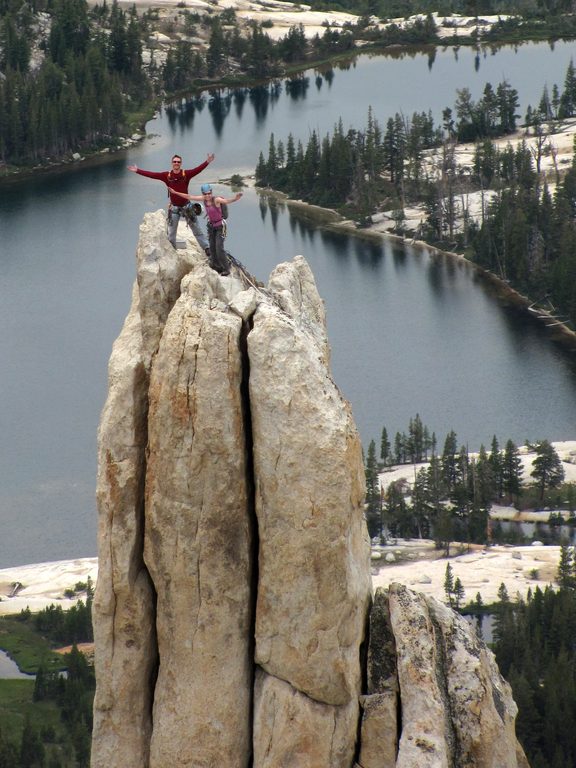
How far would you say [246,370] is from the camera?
26.3 metres

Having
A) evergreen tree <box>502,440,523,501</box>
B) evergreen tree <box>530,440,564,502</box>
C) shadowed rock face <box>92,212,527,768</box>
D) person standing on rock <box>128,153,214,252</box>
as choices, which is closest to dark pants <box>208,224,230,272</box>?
person standing on rock <box>128,153,214,252</box>

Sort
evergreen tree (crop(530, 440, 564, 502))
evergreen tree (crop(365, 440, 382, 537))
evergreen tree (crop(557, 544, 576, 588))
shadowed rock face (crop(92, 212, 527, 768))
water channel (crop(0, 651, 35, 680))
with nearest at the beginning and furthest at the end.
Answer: shadowed rock face (crop(92, 212, 527, 768)) < water channel (crop(0, 651, 35, 680)) < evergreen tree (crop(557, 544, 576, 588)) < evergreen tree (crop(365, 440, 382, 537)) < evergreen tree (crop(530, 440, 564, 502))

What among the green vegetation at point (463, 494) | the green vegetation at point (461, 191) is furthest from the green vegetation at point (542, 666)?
the green vegetation at point (461, 191)

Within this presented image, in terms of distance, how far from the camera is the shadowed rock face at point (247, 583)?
84.6 feet

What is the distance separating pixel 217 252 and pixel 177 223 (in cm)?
134

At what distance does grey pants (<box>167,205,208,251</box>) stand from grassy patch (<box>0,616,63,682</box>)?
4785 centimetres

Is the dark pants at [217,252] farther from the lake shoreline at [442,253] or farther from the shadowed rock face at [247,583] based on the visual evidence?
the lake shoreline at [442,253]

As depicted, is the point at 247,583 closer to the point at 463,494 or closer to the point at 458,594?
the point at 458,594

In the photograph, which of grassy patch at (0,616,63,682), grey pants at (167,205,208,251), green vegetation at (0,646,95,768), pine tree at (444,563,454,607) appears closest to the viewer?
grey pants at (167,205,208,251)

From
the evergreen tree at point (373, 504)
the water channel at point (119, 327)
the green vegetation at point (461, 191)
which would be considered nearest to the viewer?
the evergreen tree at point (373, 504)

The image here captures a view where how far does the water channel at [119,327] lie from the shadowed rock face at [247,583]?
7030cm

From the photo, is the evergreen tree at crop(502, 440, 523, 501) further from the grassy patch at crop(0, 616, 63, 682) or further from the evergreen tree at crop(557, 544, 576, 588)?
the grassy patch at crop(0, 616, 63, 682)

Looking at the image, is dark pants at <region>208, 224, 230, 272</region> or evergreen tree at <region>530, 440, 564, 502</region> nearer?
dark pants at <region>208, 224, 230, 272</region>

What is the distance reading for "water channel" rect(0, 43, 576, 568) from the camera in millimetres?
110688
